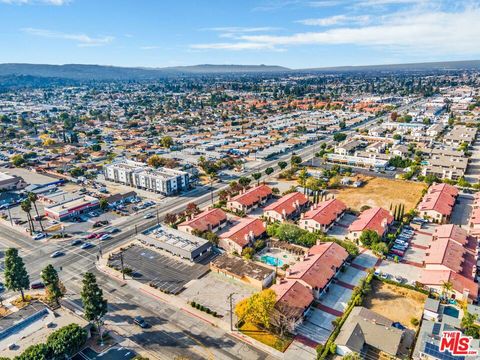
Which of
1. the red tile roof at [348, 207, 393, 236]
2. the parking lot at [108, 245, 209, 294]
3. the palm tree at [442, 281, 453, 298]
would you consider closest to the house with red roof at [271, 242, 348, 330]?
the red tile roof at [348, 207, 393, 236]

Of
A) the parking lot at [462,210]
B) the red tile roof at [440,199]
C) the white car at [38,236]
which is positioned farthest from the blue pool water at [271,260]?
the white car at [38,236]

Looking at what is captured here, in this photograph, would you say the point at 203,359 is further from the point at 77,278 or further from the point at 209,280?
the point at 77,278

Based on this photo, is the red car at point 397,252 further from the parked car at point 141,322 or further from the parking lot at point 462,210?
the parked car at point 141,322

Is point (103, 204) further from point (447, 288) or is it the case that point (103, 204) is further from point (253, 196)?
point (447, 288)

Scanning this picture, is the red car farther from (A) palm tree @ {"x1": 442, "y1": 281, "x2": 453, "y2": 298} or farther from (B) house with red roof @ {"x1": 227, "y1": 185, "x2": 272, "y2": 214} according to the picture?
(B) house with red roof @ {"x1": 227, "y1": 185, "x2": 272, "y2": 214}

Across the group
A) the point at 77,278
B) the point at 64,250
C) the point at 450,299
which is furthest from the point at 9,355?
the point at 450,299

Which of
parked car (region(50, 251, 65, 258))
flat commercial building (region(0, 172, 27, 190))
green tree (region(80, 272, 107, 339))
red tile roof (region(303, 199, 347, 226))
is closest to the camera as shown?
green tree (region(80, 272, 107, 339))
